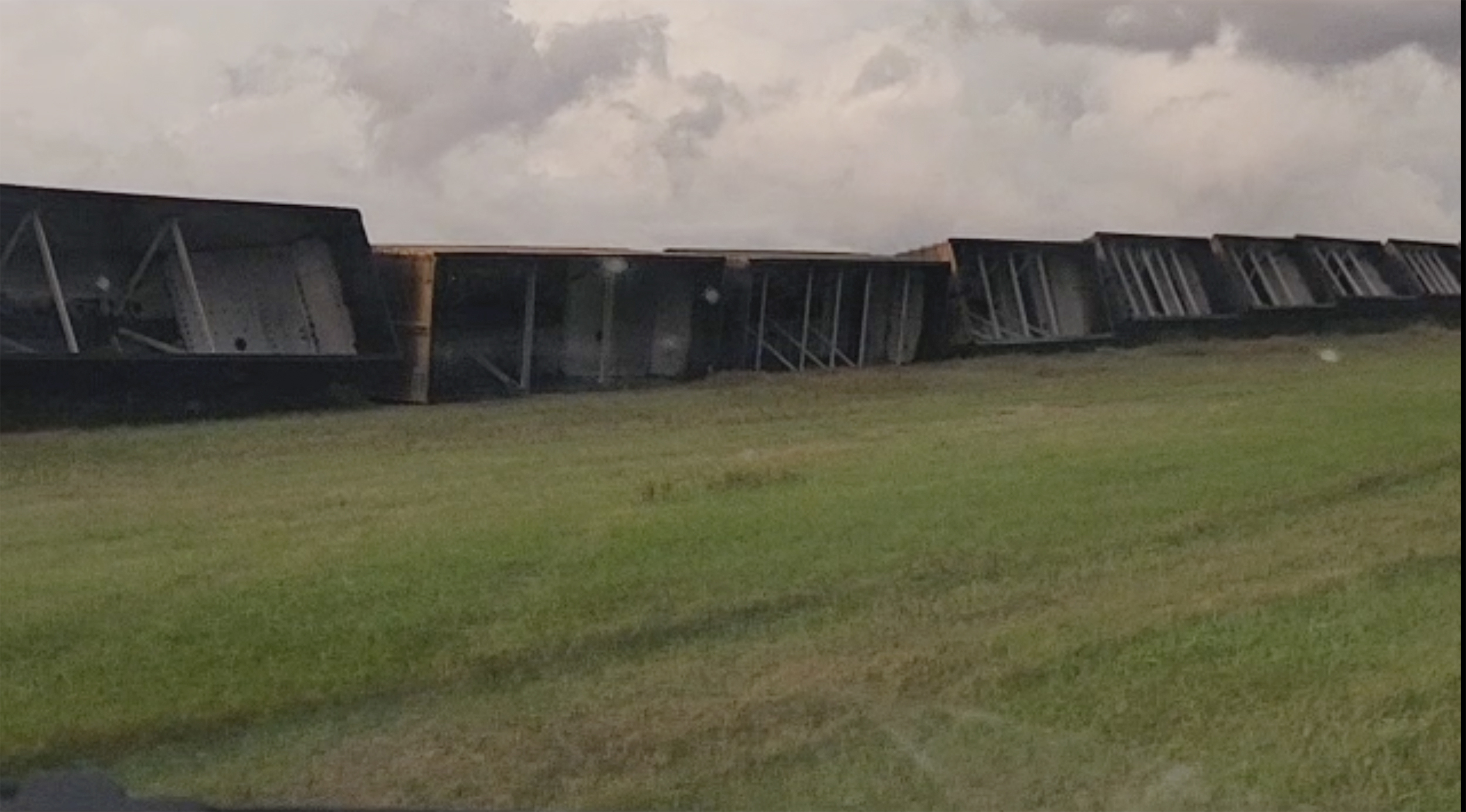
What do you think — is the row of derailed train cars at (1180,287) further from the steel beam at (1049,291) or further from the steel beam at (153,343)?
the steel beam at (153,343)

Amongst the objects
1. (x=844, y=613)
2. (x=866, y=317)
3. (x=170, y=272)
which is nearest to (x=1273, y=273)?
(x=844, y=613)

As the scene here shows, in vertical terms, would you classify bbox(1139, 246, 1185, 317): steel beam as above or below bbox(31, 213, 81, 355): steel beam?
above

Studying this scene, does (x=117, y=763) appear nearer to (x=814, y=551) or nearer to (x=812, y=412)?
(x=814, y=551)

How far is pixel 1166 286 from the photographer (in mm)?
5371

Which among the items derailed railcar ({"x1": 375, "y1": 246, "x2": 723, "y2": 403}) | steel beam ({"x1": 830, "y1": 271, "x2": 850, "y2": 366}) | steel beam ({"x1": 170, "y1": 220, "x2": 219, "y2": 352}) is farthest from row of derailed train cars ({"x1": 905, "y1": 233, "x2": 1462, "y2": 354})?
steel beam ({"x1": 170, "y1": 220, "x2": 219, "y2": 352})

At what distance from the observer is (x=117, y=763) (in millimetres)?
4500

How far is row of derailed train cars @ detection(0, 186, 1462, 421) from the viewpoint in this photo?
17.6 feet

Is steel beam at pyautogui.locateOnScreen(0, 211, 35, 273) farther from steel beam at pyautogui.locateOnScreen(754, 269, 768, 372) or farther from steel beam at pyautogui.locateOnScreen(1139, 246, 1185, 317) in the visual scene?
steel beam at pyautogui.locateOnScreen(1139, 246, 1185, 317)

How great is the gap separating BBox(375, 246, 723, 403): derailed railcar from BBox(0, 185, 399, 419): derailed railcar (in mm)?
278

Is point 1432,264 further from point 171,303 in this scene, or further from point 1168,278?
point 171,303

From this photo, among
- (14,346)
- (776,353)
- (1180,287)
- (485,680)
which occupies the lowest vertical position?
(485,680)

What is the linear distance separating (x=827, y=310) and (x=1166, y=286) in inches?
82.7

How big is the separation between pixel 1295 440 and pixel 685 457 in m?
1.69

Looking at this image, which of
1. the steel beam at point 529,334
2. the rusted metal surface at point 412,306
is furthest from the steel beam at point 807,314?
the rusted metal surface at point 412,306
